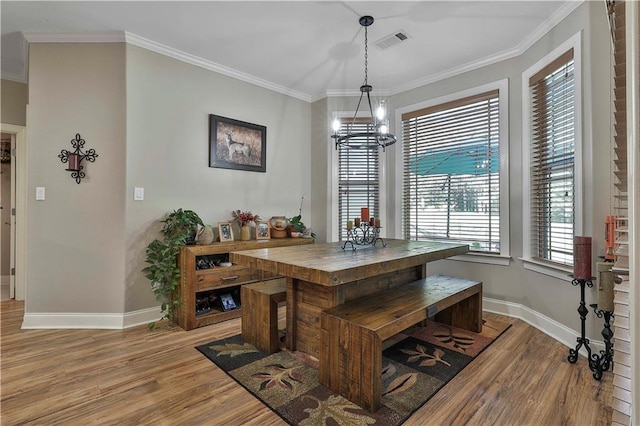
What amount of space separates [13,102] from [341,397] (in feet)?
15.4

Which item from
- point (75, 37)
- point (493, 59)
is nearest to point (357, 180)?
point (493, 59)

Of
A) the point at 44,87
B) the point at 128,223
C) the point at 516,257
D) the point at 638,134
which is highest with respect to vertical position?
the point at 44,87

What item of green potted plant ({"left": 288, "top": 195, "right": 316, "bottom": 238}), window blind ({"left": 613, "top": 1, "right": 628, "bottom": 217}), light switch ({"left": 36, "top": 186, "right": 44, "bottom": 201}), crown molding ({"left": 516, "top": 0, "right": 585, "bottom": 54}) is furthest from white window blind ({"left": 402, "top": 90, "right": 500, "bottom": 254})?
light switch ({"left": 36, "top": 186, "right": 44, "bottom": 201})

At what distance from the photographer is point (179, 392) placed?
194 cm

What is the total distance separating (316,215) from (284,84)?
182 centimetres

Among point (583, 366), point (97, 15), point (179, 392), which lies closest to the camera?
point (179, 392)

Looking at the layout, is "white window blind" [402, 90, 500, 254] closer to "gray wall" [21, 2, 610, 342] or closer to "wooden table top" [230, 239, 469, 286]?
"gray wall" [21, 2, 610, 342]

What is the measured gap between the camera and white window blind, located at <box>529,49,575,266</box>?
8.67 ft

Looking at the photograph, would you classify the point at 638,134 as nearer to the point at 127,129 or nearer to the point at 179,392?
the point at 179,392

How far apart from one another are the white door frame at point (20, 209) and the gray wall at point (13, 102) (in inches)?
5.5

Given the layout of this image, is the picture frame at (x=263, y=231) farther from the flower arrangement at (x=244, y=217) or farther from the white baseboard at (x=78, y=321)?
the white baseboard at (x=78, y=321)

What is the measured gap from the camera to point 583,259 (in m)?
2.17

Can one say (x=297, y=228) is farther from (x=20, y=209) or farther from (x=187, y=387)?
(x=20, y=209)

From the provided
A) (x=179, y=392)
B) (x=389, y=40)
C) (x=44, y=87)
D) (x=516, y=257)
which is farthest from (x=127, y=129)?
(x=516, y=257)
